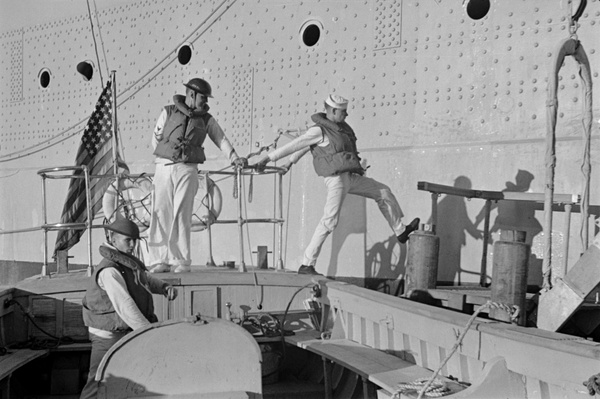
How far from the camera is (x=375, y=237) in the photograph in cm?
820

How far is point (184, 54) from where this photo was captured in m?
9.75

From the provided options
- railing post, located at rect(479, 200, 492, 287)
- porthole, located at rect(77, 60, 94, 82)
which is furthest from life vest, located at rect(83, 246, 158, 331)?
porthole, located at rect(77, 60, 94, 82)

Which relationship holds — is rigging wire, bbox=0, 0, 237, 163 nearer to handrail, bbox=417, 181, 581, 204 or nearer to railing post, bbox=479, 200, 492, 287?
handrail, bbox=417, 181, 581, 204

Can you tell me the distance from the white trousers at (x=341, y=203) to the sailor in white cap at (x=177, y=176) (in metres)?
0.93

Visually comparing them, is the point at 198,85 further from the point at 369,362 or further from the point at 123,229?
the point at 369,362

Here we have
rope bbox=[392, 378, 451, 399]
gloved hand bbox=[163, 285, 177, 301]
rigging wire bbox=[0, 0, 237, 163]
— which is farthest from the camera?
rigging wire bbox=[0, 0, 237, 163]

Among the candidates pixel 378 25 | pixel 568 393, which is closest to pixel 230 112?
pixel 378 25

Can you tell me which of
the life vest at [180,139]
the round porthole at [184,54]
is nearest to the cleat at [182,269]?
the life vest at [180,139]

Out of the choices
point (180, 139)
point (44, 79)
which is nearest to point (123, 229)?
point (180, 139)

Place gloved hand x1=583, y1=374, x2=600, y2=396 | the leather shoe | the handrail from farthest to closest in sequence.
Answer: the leather shoe → the handrail → gloved hand x1=583, y1=374, x2=600, y2=396

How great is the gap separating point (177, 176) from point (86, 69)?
14.7 ft

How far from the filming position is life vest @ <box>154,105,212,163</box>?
22.8 feet

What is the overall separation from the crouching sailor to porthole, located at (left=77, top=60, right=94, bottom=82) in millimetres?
6129

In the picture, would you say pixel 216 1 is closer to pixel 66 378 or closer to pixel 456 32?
pixel 456 32
